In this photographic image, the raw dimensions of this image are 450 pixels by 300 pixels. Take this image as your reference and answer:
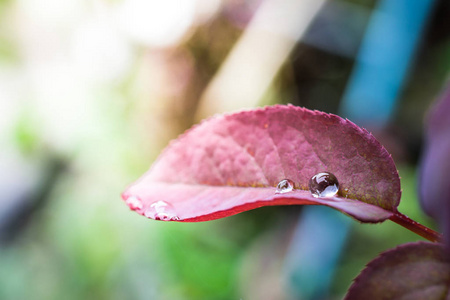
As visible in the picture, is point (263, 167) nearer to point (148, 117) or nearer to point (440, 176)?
point (440, 176)

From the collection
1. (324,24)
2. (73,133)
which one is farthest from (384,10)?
(73,133)

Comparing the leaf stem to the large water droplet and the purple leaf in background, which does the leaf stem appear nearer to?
the purple leaf in background

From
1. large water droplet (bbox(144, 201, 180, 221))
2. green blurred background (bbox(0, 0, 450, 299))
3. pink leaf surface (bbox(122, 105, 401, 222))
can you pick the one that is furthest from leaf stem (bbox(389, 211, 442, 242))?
green blurred background (bbox(0, 0, 450, 299))

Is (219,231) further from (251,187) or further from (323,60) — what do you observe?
(251,187)

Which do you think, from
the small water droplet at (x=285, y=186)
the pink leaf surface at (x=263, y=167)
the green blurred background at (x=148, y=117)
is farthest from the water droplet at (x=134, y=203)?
the green blurred background at (x=148, y=117)

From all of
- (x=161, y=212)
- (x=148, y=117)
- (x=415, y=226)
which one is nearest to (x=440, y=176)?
(x=415, y=226)

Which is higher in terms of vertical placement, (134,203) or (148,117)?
(134,203)
